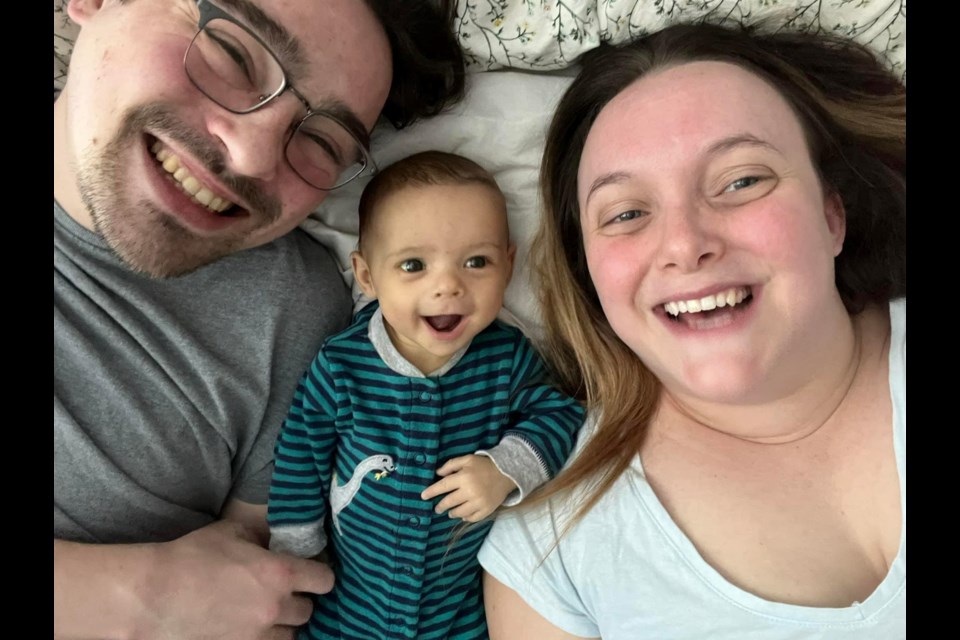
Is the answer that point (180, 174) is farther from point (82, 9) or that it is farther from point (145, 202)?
point (82, 9)

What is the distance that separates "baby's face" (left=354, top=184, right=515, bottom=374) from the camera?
1.44 meters

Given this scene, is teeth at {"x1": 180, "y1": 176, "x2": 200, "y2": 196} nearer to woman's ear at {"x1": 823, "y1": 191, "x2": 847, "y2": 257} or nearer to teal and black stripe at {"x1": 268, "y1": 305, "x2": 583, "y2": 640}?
teal and black stripe at {"x1": 268, "y1": 305, "x2": 583, "y2": 640}

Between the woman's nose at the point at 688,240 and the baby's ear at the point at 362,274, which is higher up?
the woman's nose at the point at 688,240

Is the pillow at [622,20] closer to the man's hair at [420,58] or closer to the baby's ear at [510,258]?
the man's hair at [420,58]

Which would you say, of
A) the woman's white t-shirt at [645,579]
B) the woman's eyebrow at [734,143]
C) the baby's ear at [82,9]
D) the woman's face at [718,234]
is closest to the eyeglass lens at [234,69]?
the baby's ear at [82,9]

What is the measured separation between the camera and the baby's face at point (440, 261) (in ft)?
4.72

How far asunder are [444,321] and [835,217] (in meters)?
0.95

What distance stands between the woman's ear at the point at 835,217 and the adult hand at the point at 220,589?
1541 millimetres

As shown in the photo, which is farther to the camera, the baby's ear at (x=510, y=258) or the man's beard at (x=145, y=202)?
the baby's ear at (x=510, y=258)

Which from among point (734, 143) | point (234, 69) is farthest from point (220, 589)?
point (734, 143)

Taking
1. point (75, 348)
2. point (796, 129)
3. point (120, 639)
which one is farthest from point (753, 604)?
point (75, 348)

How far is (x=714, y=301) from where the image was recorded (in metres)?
1.27
